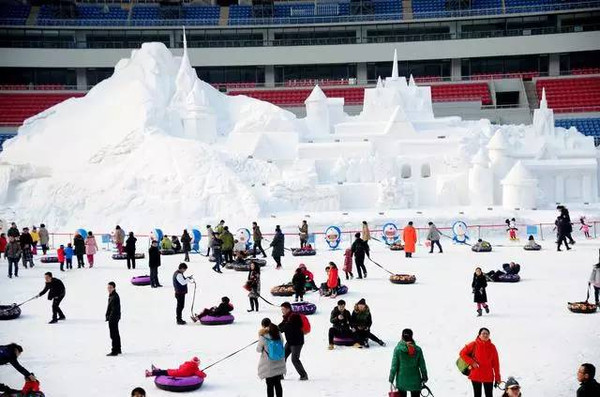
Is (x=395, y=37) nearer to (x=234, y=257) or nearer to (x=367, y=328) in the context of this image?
(x=234, y=257)

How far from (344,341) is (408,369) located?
547 cm

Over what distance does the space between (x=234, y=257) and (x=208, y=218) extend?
9249 mm

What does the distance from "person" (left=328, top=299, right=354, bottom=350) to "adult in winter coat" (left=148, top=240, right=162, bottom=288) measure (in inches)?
318

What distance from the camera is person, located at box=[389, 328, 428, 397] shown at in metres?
11.2

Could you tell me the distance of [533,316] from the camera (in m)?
19.2

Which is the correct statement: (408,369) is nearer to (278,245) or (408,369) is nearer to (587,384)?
(587,384)

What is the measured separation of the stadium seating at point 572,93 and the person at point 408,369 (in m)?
61.4

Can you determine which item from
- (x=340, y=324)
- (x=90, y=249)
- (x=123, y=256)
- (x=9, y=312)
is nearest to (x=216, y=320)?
(x=340, y=324)

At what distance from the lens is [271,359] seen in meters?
12.5

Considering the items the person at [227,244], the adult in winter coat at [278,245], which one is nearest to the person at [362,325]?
the adult in winter coat at [278,245]

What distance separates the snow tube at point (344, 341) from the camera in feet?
54.5

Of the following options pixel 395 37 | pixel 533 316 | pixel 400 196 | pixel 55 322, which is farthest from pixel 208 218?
pixel 395 37

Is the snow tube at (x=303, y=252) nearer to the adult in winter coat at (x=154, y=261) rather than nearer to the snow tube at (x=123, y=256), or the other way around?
the snow tube at (x=123, y=256)

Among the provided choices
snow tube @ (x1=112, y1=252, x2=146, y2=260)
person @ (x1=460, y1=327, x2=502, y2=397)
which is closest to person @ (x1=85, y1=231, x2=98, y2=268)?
snow tube @ (x1=112, y1=252, x2=146, y2=260)
